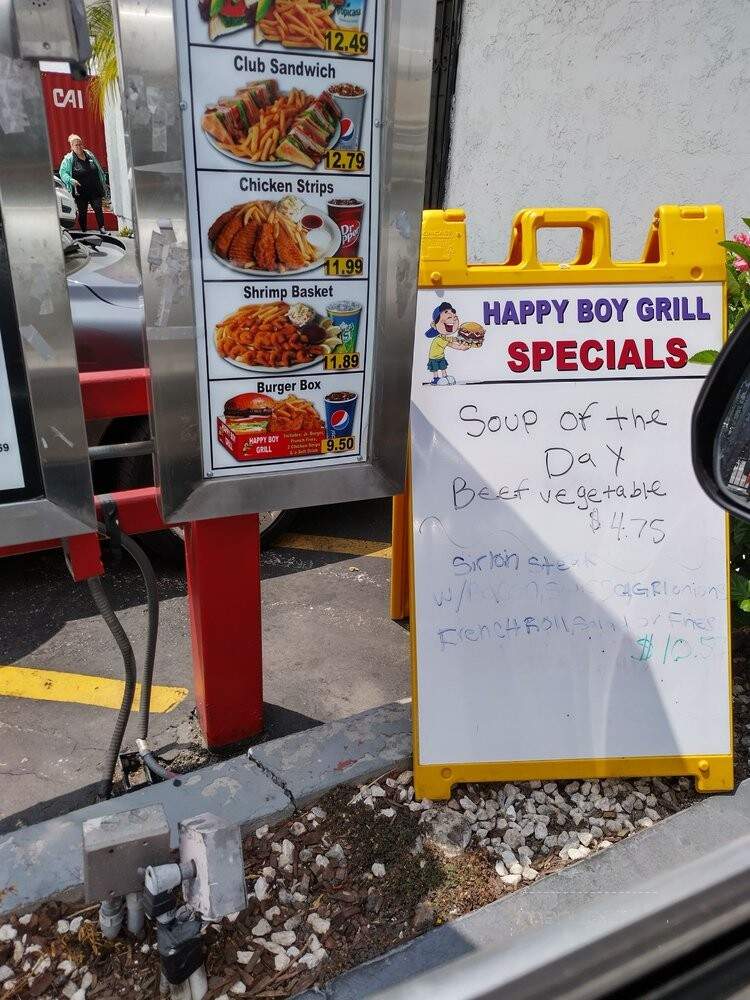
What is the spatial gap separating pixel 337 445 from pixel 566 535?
2.31ft

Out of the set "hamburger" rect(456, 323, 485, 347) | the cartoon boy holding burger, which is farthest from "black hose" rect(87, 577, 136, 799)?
"hamburger" rect(456, 323, 485, 347)

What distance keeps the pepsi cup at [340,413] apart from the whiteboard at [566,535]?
180 mm

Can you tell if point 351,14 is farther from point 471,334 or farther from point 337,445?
point 337,445

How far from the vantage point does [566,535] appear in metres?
2.29

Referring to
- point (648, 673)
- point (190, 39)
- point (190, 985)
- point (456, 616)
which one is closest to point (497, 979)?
point (190, 985)

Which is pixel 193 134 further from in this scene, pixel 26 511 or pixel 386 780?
pixel 386 780

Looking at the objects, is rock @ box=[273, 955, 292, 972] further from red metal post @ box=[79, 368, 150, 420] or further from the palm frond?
the palm frond

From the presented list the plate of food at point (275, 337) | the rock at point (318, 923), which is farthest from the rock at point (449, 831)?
the plate of food at point (275, 337)

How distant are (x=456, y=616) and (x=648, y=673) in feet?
1.93

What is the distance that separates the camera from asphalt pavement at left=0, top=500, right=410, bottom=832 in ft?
8.75

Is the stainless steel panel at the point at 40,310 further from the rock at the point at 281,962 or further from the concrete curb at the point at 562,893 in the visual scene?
the concrete curb at the point at 562,893

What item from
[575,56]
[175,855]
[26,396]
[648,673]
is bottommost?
[175,855]

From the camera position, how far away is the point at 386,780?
7.61 feet

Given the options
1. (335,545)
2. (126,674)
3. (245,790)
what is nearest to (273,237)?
(126,674)
